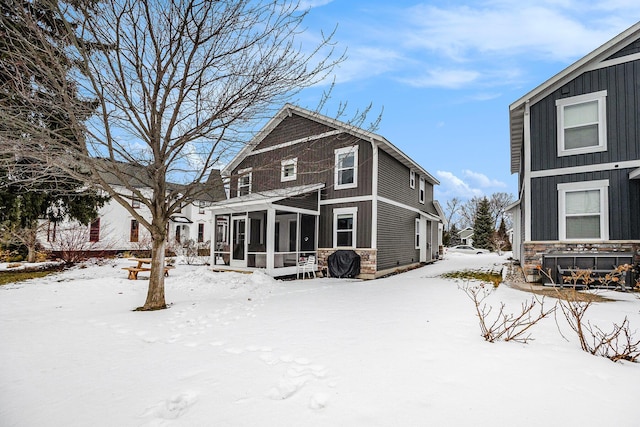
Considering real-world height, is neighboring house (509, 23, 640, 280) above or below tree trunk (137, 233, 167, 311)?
above

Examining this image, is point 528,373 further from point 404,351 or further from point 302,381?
point 302,381

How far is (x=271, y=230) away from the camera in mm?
12336

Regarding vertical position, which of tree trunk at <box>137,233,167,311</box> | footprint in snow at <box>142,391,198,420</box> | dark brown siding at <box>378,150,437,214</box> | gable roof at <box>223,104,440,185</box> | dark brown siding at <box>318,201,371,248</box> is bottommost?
footprint in snow at <box>142,391,198,420</box>

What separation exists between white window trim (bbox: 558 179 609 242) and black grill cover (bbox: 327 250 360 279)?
21.6ft

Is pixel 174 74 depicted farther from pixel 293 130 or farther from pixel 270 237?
pixel 293 130

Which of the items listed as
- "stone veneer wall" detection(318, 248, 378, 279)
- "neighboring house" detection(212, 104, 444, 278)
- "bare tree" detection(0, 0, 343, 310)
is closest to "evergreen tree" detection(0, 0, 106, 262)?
"bare tree" detection(0, 0, 343, 310)

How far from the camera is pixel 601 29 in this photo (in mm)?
10328

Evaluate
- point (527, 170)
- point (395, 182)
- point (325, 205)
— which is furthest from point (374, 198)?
point (527, 170)

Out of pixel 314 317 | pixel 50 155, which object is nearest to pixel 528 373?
pixel 314 317

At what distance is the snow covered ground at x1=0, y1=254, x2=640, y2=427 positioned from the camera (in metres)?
2.68

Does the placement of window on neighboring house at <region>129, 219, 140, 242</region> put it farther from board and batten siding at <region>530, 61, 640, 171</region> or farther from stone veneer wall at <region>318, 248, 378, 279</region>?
board and batten siding at <region>530, 61, 640, 171</region>

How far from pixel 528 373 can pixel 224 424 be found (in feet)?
9.71

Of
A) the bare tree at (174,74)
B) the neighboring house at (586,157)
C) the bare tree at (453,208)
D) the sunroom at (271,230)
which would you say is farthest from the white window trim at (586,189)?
the bare tree at (453,208)

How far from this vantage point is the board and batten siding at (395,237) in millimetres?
13454
